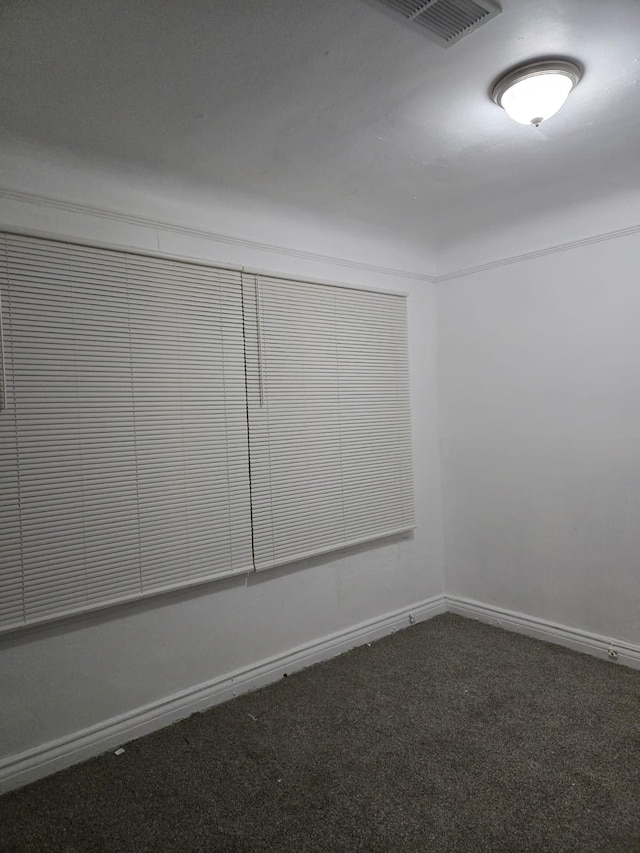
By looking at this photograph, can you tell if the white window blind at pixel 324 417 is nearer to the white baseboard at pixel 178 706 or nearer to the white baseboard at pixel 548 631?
the white baseboard at pixel 178 706

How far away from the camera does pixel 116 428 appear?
2.49 m

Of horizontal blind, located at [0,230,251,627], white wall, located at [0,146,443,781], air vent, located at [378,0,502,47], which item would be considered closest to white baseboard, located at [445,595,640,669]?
white wall, located at [0,146,443,781]

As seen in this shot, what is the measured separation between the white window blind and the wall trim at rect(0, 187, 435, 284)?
0.18 m

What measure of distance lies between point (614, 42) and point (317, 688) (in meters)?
3.01

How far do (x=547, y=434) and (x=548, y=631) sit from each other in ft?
3.96

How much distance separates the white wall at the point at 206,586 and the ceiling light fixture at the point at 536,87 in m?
1.43

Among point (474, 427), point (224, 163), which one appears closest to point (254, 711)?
point (474, 427)

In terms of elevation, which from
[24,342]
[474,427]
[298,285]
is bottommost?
[474,427]

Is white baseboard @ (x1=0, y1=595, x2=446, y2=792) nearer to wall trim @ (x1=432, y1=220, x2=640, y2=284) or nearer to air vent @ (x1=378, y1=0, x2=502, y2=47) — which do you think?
wall trim @ (x1=432, y1=220, x2=640, y2=284)

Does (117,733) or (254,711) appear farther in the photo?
(254,711)

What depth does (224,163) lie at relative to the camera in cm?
248

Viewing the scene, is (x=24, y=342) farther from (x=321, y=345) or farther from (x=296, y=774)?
(x=296, y=774)

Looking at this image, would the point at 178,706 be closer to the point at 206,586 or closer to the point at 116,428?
the point at 206,586

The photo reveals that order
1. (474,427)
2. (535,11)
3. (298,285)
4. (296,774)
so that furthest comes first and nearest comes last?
(474,427) < (298,285) < (296,774) < (535,11)
